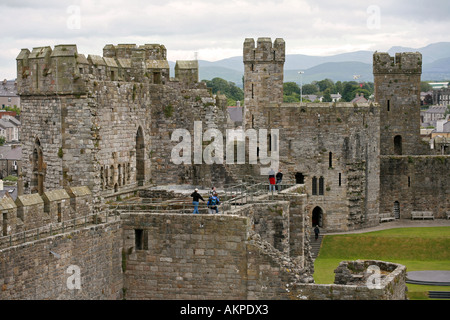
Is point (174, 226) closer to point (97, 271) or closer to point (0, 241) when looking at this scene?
point (97, 271)

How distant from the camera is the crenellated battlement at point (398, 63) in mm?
65062

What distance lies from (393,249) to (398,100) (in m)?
16.1

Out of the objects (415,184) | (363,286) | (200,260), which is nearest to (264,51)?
(415,184)

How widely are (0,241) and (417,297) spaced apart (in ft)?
64.5

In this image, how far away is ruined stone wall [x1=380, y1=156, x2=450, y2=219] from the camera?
6125 centimetres

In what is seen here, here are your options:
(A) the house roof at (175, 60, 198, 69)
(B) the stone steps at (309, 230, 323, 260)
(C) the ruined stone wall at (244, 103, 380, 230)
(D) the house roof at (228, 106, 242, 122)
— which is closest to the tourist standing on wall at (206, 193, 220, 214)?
(A) the house roof at (175, 60, 198, 69)

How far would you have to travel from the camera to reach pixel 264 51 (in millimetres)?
58156

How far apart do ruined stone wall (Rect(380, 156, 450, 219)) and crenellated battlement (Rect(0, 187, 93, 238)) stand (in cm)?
3398

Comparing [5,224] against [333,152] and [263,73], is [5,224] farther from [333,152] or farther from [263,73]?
[263,73]

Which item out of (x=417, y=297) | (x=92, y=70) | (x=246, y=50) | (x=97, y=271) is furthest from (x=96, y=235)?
(x=246, y=50)

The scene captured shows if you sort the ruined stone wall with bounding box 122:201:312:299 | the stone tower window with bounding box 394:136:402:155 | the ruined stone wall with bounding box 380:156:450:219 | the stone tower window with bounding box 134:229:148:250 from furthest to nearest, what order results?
the stone tower window with bounding box 394:136:402:155
the ruined stone wall with bounding box 380:156:450:219
the stone tower window with bounding box 134:229:148:250
the ruined stone wall with bounding box 122:201:312:299

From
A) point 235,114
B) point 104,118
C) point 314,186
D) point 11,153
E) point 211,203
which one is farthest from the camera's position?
point 235,114

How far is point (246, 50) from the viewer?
58.6 m

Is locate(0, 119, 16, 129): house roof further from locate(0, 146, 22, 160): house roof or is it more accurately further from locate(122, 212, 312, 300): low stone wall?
locate(122, 212, 312, 300): low stone wall
